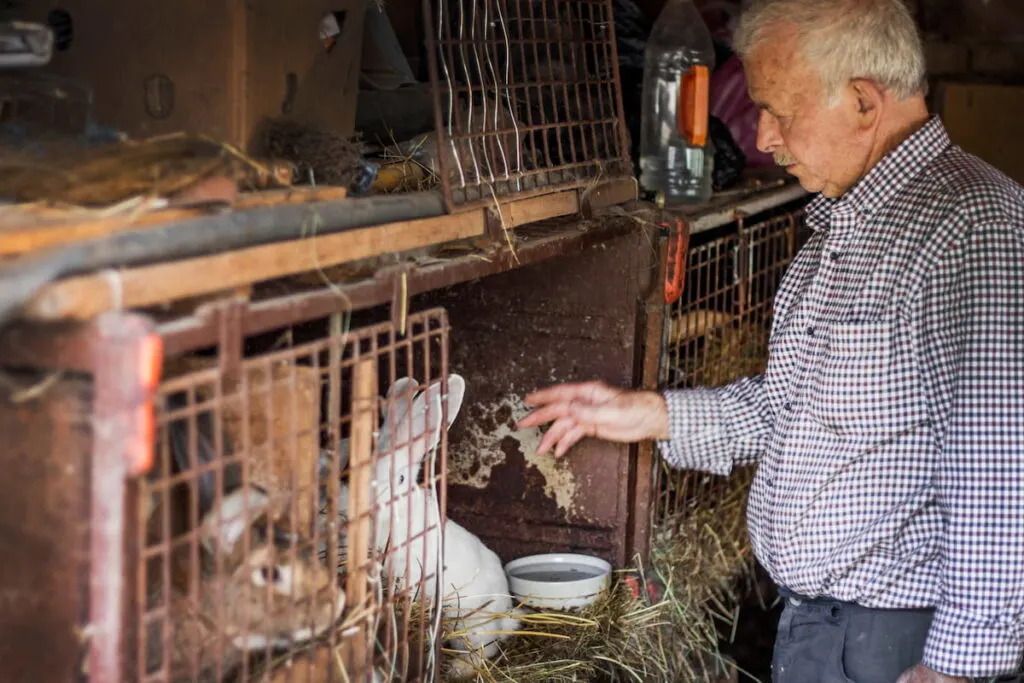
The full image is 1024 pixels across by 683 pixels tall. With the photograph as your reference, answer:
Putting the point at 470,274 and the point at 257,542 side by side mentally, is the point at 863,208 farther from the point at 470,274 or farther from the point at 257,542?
the point at 257,542

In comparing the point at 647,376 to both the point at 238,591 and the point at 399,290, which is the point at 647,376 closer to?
the point at 399,290

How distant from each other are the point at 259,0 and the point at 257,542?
715mm

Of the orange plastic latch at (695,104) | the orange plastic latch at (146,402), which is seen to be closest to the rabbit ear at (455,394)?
the orange plastic latch at (146,402)

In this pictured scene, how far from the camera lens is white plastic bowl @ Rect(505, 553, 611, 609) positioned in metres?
2.59

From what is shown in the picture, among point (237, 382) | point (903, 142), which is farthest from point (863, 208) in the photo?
point (237, 382)

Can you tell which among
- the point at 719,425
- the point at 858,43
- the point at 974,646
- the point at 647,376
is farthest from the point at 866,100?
the point at 974,646

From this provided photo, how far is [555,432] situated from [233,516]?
1.14m

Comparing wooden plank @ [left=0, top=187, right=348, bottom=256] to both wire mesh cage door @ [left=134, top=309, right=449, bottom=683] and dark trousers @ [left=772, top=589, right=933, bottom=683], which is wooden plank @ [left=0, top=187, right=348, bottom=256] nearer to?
wire mesh cage door @ [left=134, top=309, right=449, bottom=683]

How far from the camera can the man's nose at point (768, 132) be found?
218 cm

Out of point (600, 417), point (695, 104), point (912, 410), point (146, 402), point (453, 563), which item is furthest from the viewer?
point (695, 104)

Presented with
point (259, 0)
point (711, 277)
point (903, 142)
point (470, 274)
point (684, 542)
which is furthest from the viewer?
point (711, 277)

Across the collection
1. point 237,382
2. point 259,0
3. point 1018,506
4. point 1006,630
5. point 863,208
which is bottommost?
point 1006,630

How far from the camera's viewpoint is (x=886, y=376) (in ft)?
6.52

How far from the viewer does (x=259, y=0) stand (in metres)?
1.62
